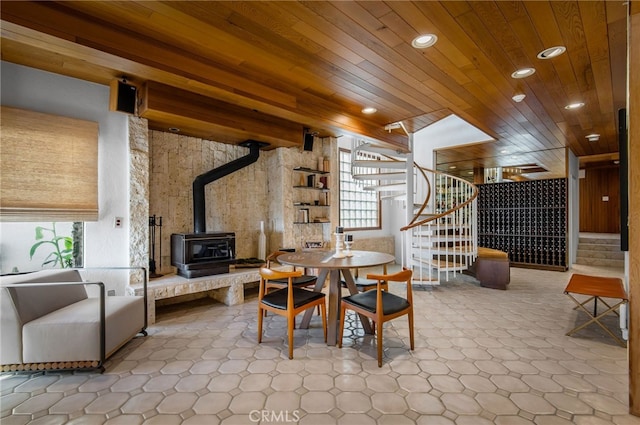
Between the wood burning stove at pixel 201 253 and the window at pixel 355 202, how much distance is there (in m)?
2.92

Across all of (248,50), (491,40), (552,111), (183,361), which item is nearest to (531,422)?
(183,361)

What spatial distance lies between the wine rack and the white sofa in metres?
7.59

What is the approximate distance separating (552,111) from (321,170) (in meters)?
3.46

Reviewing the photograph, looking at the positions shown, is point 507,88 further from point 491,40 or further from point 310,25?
point 310,25

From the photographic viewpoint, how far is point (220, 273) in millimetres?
3957

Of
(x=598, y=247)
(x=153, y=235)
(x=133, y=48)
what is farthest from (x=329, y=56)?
(x=598, y=247)

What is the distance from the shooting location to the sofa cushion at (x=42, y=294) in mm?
2232

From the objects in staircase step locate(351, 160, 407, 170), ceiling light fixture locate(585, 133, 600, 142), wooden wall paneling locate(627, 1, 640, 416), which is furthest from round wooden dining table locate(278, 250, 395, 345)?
ceiling light fixture locate(585, 133, 600, 142)

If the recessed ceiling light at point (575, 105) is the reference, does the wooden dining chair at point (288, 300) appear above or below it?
below

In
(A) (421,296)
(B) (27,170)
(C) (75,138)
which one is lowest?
(A) (421,296)

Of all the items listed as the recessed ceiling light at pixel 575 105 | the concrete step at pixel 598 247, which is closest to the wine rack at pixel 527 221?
the concrete step at pixel 598 247

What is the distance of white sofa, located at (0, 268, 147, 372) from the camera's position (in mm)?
2173

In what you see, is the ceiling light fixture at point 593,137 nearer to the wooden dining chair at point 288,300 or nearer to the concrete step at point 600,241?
the concrete step at point 600,241
